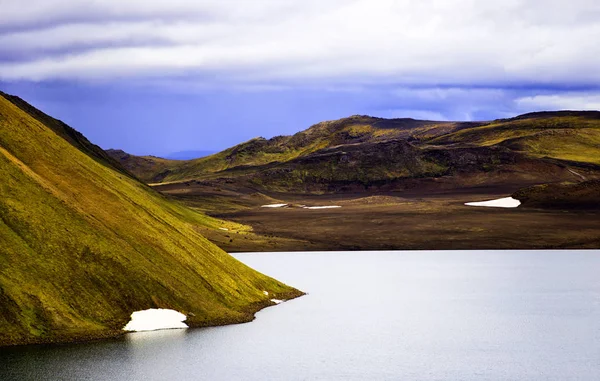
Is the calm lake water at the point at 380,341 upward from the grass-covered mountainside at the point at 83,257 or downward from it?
downward

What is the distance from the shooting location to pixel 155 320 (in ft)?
223

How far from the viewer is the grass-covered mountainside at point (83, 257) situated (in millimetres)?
61719

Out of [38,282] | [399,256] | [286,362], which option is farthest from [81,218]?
[399,256]

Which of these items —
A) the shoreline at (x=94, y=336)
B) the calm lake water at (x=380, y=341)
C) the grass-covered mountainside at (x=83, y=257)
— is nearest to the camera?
the calm lake water at (x=380, y=341)

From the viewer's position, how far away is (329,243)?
19038 cm

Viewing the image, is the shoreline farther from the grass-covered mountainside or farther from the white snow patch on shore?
the white snow patch on shore

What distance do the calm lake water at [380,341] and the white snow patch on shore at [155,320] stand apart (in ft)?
2.60

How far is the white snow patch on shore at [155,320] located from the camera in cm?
6588

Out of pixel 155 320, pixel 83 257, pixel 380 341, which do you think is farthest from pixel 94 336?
pixel 380 341

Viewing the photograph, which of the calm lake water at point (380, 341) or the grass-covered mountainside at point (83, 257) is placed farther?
the grass-covered mountainside at point (83, 257)

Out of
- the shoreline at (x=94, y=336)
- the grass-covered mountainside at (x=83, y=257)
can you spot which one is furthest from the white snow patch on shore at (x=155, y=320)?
the shoreline at (x=94, y=336)

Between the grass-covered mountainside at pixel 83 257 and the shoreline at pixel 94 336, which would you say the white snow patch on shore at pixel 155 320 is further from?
the shoreline at pixel 94 336

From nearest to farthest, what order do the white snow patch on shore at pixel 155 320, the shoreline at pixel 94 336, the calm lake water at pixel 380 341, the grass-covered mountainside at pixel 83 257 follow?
1. the calm lake water at pixel 380 341
2. the shoreline at pixel 94 336
3. the grass-covered mountainside at pixel 83 257
4. the white snow patch on shore at pixel 155 320

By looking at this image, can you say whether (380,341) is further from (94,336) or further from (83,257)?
(83,257)
